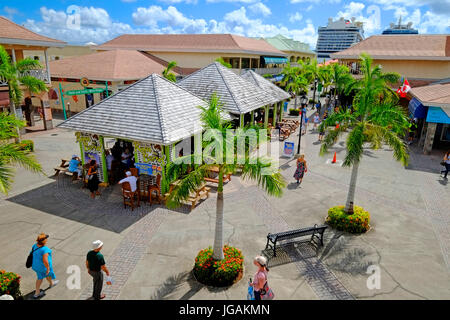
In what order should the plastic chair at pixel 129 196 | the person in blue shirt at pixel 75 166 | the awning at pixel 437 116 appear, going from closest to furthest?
1. the plastic chair at pixel 129 196
2. the person in blue shirt at pixel 75 166
3. the awning at pixel 437 116

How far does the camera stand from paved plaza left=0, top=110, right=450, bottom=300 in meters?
8.42

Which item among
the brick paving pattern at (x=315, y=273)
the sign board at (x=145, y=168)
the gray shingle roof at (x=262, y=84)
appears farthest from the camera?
the gray shingle roof at (x=262, y=84)

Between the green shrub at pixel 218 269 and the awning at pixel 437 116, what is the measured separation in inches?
704

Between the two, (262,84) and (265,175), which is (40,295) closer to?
(265,175)

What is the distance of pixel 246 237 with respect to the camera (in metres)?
10.8

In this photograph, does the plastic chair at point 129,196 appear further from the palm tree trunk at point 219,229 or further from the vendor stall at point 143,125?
the palm tree trunk at point 219,229

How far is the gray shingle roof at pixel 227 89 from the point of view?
1930cm

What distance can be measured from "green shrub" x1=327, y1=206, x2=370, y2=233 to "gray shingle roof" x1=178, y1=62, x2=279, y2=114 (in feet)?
29.2

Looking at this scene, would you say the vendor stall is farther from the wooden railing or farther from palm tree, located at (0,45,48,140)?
the wooden railing

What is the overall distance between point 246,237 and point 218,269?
2571 mm

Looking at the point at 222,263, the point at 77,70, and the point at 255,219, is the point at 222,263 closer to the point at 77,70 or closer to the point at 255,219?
the point at 255,219

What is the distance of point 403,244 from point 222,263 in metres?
6.53

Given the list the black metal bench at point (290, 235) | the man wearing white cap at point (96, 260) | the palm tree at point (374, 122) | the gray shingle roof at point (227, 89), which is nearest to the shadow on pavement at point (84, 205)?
the man wearing white cap at point (96, 260)

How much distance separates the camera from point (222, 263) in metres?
8.55
